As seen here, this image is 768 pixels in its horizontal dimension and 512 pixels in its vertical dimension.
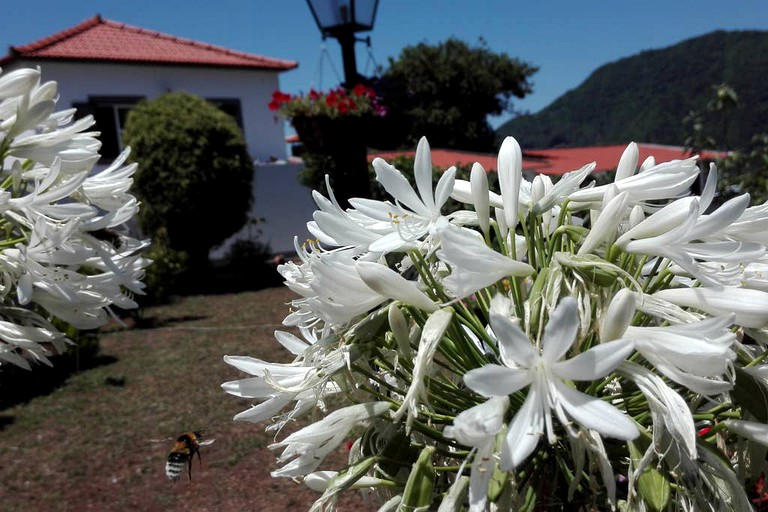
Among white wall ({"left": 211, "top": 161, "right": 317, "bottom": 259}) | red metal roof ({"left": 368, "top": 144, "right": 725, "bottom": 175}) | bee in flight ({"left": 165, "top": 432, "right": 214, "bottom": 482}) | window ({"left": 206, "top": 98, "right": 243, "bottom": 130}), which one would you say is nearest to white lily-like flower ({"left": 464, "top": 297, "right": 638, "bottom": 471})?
bee in flight ({"left": 165, "top": 432, "right": 214, "bottom": 482})

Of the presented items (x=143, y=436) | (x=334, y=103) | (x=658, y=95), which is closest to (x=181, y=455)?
(x=143, y=436)

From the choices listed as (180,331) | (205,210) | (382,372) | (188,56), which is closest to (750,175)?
(180,331)

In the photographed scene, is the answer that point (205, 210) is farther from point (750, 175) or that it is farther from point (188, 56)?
point (750, 175)

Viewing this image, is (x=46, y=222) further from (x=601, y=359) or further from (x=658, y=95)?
(x=658, y=95)

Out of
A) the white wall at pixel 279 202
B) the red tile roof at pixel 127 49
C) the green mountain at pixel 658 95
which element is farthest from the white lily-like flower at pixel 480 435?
the green mountain at pixel 658 95

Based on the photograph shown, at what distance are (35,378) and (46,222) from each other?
6418 mm

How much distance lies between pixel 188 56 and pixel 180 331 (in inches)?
410

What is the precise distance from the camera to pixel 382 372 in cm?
142

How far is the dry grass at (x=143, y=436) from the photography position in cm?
464

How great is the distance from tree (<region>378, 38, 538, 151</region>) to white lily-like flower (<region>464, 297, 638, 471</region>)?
35480 millimetres

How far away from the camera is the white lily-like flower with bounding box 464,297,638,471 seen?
2.84ft

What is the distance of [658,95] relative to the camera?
73188 mm

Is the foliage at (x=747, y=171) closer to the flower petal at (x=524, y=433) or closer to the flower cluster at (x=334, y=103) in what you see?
the flower cluster at (x=334, y=103)

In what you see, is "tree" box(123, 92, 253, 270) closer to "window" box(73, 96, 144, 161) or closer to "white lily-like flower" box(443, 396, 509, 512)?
"window" box(73, 96, 144, 161)
